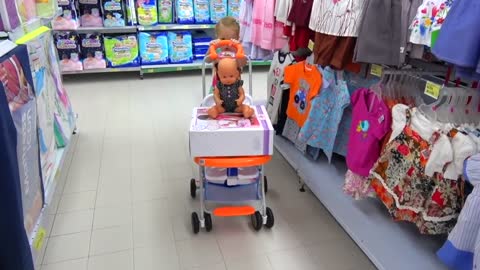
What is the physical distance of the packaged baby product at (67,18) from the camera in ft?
16.4

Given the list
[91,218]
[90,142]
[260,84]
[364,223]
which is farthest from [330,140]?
[260,84]

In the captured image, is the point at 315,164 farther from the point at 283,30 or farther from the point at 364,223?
the point at 283,30

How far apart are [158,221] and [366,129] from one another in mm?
1368

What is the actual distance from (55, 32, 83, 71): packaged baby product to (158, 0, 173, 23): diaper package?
1201mm

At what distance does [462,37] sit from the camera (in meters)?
1.30

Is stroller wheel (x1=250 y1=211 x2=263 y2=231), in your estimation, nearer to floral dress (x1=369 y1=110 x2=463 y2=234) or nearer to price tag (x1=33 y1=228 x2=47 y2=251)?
floral dress (x1=369 y1=110 x2=463 y2=234)

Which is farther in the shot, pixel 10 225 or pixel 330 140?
pixel 330 140

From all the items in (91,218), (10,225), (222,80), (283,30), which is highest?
(283,30)

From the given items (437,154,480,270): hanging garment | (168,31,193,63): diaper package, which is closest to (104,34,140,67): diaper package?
(168,31,193,63): diaper package

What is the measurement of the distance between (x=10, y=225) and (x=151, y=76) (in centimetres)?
474

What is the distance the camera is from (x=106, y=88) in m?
5.12

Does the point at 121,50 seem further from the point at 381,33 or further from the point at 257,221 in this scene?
the point at 381,33

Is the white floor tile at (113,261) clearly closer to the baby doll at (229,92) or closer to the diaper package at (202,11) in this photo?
the baby doll at (229,92)

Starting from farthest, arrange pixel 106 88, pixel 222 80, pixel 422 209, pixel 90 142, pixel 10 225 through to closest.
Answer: pixel 106 88, pixel 90 142, pixel 222 80, pixel 422 209, pixel 10 225
